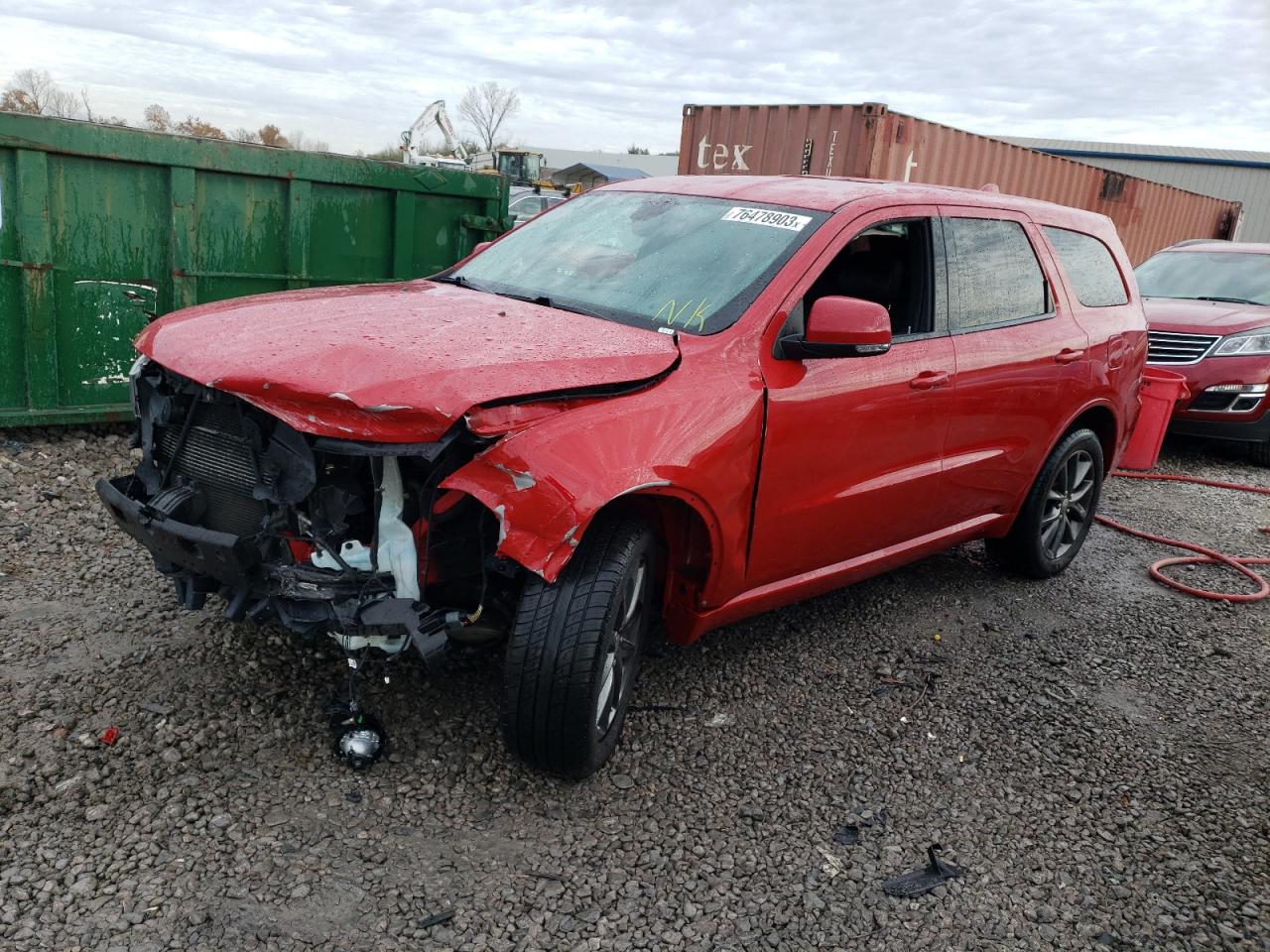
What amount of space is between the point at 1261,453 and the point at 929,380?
6322 mm

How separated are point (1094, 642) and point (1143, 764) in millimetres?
1074

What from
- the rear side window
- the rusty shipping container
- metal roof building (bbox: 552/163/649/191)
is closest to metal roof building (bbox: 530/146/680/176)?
metal roof building (bbox: 552/163/649/191)

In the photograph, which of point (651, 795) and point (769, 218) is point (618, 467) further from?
point (769, 218)

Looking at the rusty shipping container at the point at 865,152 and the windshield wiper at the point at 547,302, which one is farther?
the rusty shipping container at the point at 865,152

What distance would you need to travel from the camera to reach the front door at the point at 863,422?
129 inches

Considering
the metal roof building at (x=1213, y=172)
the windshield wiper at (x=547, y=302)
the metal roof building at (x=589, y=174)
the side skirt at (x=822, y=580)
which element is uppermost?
the metal roof building at (x=1213, y=172)

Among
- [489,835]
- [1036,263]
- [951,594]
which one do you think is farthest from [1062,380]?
[489,835]

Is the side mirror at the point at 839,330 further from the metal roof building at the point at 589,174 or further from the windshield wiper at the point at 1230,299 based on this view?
the metal roof building at the point at 589,174

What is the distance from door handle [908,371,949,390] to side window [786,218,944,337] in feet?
0.55

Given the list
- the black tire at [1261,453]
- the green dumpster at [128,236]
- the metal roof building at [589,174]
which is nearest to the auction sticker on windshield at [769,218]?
the green dumpster at [128,236]

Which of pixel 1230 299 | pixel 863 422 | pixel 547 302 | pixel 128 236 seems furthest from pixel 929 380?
pixel 1230 299

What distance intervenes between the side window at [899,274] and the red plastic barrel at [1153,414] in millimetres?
4222

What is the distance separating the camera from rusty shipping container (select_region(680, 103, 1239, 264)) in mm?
10281

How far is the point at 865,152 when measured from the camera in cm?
1017
